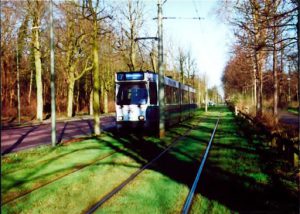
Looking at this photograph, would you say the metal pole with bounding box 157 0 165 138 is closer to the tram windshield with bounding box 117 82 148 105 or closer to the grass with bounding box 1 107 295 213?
the tram windshield with bounding box 117 82 148 105

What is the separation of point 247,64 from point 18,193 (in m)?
29.1

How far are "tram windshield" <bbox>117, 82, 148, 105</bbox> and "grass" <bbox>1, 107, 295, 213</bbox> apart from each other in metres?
4.62

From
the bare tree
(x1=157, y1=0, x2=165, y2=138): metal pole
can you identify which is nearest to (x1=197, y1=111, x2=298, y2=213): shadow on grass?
(x1=157, y1=0, x2=165, y2=138): metal pole

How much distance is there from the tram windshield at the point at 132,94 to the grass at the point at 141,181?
182 inches

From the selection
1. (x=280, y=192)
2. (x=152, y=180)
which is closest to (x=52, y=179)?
(x=152, y=180)

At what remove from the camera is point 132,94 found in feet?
66.6

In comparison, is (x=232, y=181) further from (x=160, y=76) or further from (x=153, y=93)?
(x=153, y=93)

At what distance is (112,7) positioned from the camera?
22109mm

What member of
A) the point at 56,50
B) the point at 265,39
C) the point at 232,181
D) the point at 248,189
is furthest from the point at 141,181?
the point at 56,50

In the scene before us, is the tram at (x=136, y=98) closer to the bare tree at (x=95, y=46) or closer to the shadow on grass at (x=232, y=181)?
the bare tree at (x=95, y=46)

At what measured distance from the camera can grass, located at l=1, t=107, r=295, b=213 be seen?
741cm

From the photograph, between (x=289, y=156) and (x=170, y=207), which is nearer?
(x=170, y=207)

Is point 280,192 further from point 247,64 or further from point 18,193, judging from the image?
point 247,64

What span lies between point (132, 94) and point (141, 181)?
1108 centimetres
